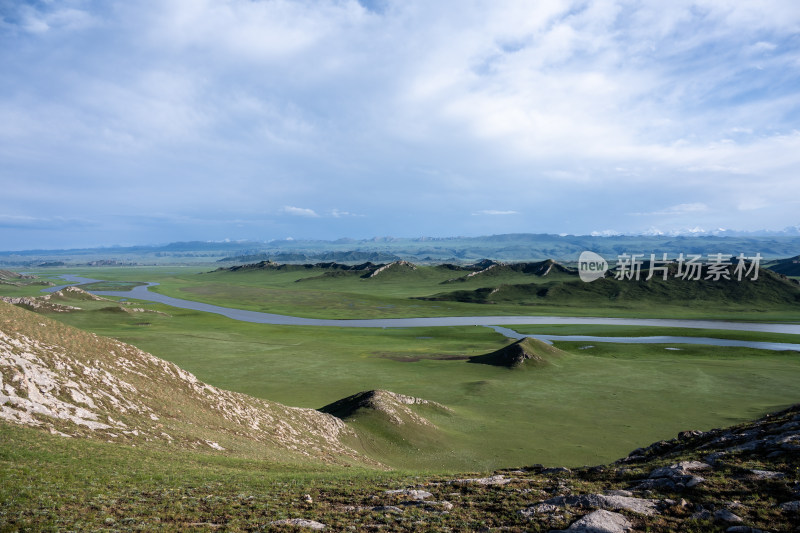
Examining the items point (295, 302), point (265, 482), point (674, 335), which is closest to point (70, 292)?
point (295, 302)

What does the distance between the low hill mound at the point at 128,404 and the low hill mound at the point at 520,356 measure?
45051 mm

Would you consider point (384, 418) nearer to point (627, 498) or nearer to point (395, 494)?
point (395, 494)

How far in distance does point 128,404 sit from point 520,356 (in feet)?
212

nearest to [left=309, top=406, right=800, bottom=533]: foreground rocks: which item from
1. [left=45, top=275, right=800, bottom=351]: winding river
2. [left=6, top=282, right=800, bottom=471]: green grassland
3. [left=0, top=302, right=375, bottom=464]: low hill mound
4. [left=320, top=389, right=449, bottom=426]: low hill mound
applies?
[left=0, top=302, right=375, bottom=464]: low hill mound

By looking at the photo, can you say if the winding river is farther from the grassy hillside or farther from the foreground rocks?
the grassy hillside

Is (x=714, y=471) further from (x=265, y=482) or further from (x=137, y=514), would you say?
(x=137, y=514)

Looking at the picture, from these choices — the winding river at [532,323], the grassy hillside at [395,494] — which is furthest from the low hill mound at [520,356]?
the grassy hillside at [395,494]

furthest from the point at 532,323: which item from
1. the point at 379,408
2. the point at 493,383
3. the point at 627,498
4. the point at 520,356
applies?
the point at 627,498

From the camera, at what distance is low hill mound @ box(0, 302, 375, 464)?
23391 millimetres

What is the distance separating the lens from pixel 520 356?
7694cm

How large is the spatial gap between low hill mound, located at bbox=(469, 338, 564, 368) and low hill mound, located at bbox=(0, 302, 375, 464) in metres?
45.1

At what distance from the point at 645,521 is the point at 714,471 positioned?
20.7 feet

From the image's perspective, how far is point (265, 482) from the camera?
19.8 m

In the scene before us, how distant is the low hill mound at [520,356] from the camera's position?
76.7 metres
